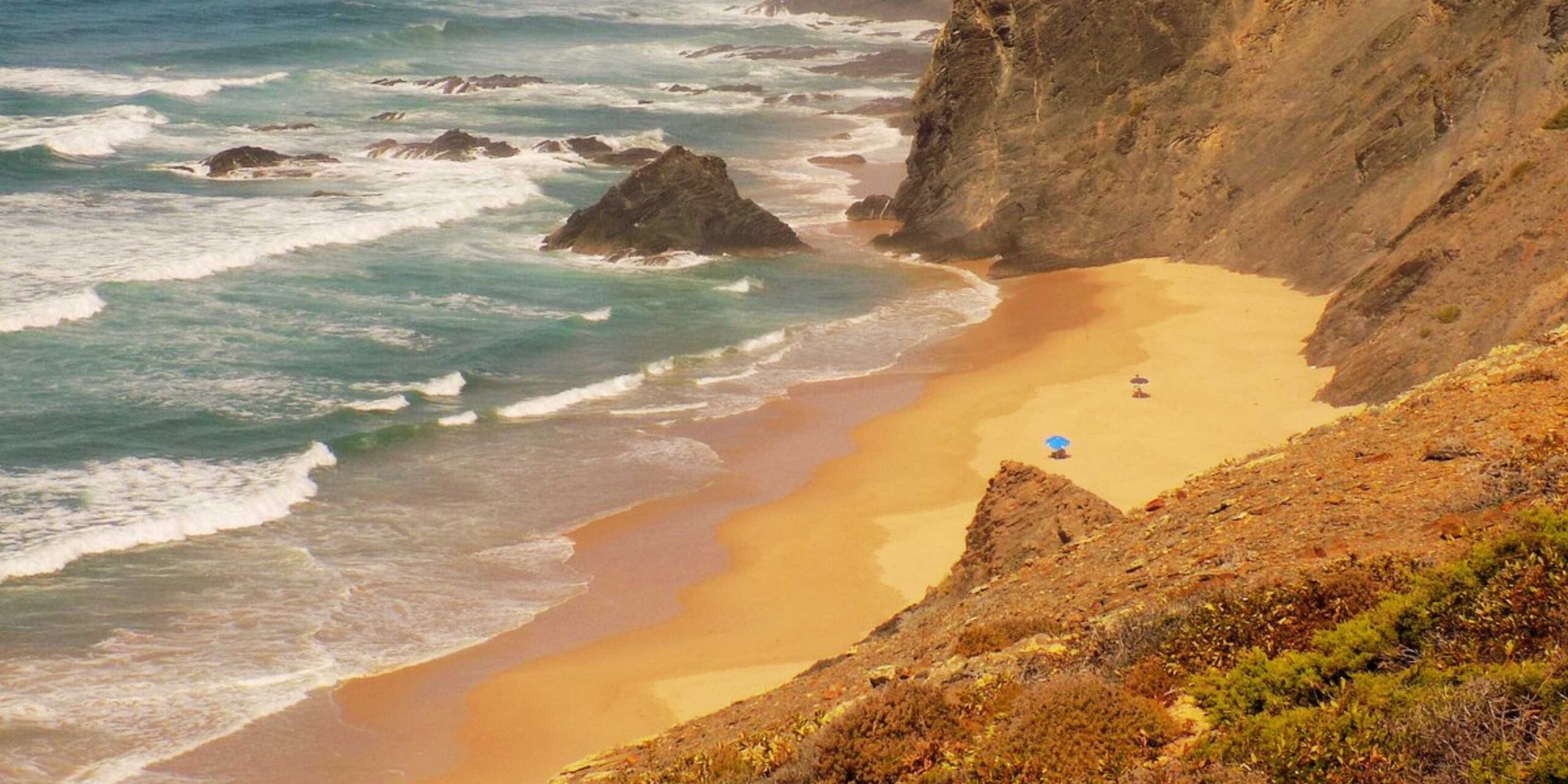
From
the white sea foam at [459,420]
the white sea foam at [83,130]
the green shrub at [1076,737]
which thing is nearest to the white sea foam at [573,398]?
the white sea foam at [459,420]

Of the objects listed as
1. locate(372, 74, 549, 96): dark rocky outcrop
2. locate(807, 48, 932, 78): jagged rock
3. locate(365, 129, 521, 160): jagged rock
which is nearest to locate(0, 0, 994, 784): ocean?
locate(365, 129, 521, 160): jagged rock

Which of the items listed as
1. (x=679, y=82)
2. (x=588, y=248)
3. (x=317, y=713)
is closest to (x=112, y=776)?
(x=317, y=713)

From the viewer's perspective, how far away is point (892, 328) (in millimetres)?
34375

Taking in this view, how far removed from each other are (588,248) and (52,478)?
19.6 m

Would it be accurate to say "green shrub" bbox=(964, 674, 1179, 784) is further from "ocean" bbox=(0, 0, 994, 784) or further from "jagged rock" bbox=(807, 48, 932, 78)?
"jagged rock" bbox=(807, 48, 932, 78)

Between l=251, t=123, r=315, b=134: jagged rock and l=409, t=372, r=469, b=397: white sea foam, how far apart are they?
31535mm

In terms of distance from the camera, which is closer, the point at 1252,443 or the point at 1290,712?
the point at 1290,712

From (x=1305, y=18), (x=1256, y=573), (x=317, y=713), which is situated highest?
(x=1305, y=18)

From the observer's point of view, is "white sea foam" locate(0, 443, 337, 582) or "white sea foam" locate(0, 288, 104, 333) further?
"white sea foam" locate(0, 288, 104, 333)

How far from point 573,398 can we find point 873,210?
1899 centimetres

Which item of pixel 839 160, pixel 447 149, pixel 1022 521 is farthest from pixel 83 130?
pixel 1022 521

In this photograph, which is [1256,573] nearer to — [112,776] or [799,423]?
[112,776]

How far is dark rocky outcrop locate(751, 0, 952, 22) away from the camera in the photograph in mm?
112312

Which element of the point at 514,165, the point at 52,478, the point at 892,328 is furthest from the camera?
the point at 514,165
